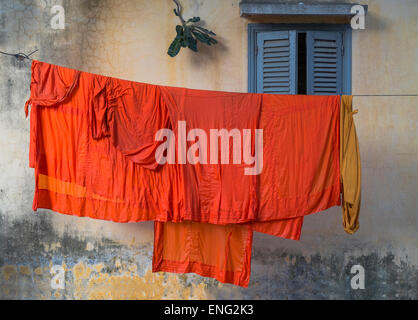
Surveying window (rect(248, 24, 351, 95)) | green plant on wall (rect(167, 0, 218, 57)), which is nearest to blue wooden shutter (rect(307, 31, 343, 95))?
window (rect(248, 24, 351, 95))

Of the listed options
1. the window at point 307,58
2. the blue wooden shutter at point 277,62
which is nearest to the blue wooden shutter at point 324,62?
the window at point 307,58

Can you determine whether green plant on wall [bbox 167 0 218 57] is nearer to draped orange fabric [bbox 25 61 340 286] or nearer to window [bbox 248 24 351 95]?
window [bbox 248 24 351 95]

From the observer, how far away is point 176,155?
343 cm

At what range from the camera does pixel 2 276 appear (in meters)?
4.55

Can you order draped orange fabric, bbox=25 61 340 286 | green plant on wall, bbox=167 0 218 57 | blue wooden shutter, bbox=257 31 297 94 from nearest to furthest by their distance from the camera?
draped orange fabric, bbox=25 61 340 286 → green plant on wall, bbox=167 0 218 57 → blue wooden shutter, bbox=257 31 297 94

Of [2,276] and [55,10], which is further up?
[55,10]

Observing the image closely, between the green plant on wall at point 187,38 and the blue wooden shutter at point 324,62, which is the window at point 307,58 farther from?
the green plant on wall at point 187,38

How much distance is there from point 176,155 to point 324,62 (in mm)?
2037

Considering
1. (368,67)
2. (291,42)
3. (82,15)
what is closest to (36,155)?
(82,15)

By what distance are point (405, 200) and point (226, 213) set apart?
218 cm

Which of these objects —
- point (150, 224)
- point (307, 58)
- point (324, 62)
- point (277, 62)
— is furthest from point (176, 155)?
point (324, 62)

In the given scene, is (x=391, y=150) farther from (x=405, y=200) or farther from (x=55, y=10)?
(x=55, y=10)

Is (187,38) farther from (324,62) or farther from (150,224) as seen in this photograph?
(150,224)

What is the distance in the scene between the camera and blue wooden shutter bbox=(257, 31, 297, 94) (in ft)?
14.4
